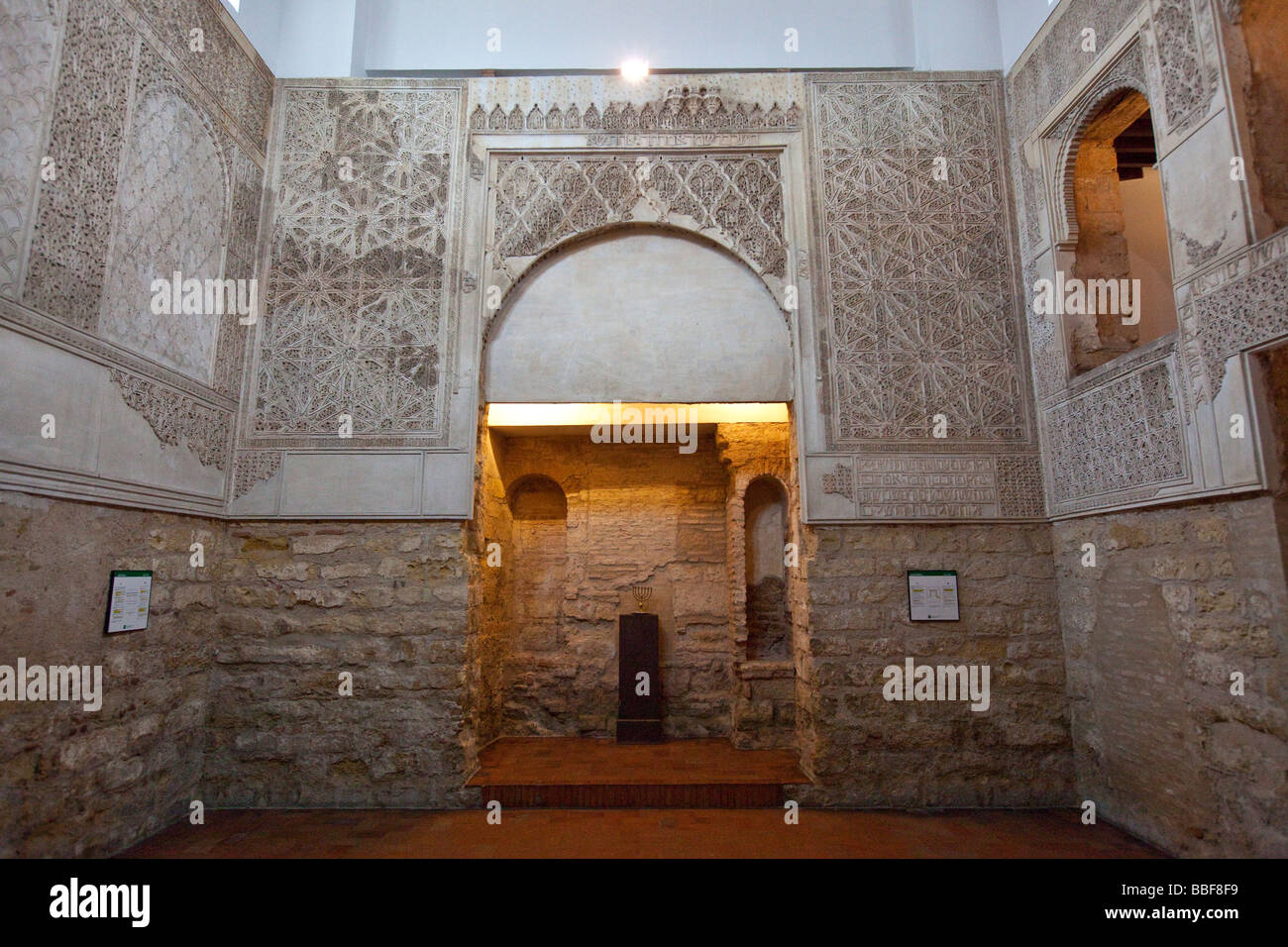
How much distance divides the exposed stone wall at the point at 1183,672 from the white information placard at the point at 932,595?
69 centimetres

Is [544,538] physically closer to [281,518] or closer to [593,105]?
[281,518]

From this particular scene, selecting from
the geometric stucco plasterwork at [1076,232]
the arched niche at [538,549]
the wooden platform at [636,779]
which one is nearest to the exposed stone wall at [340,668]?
the wooden platform at [636,779]

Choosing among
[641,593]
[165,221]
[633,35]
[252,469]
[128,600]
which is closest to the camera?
[128,600]

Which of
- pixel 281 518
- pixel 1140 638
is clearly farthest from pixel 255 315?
pixel 1140 638

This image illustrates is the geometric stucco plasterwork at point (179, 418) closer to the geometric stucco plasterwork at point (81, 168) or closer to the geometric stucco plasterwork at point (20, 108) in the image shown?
the geometric stucco plasterwork at point (81, 168)

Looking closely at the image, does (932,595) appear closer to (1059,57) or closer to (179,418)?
(1059,57)

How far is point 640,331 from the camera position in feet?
16.1

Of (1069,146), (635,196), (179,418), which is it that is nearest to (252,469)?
(179,418)

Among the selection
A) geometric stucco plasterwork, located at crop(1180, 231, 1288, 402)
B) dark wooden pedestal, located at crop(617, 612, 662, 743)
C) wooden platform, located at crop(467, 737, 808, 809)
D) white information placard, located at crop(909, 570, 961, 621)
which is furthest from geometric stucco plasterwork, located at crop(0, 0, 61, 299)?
geometric stucco plasterwork, located at crop(1180, 231, 1288, 402)

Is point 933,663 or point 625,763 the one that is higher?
point 933,663

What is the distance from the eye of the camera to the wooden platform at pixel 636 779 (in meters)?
4.34

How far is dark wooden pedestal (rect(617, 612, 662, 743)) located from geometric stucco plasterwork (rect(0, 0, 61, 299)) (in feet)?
15.0

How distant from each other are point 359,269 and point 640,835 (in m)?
4.07

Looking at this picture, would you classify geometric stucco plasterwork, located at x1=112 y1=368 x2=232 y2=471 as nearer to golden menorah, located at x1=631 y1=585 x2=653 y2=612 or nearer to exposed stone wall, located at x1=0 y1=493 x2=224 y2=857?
exposed stone wall, located at x1=0 y1=493 x2=224 y2=857
